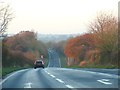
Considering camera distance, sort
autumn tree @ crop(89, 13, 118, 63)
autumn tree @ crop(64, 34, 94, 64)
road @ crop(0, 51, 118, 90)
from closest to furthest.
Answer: road @ crop(0, 51, 118, 90) < autumn tree @ crop(89, 13, 118, 63) < autumn tree @ crop(64, 34, 94, 64)

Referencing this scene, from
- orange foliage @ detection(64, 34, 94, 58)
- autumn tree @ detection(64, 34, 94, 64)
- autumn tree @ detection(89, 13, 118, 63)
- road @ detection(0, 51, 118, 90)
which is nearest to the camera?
road @ detection(0, 51, 118, 90)

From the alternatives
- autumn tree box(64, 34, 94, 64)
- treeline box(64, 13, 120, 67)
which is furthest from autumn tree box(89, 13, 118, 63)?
autumn tree box(64, 34, 94, 64)

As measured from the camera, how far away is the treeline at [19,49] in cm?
7153

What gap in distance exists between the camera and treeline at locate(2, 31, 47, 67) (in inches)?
2816

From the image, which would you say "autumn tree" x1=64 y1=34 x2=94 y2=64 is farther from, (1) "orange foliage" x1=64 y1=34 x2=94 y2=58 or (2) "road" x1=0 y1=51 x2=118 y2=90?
(2) "road" x1=0 y1=51 x2=118 y2=90

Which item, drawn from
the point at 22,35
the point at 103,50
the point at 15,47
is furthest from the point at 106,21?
the point at 22,35

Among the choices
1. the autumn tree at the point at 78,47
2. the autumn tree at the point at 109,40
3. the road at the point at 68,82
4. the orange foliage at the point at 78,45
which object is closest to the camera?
the road at the point at 68,82

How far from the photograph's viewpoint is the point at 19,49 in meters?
102

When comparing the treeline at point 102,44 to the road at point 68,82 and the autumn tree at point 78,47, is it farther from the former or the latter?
the road at point 68,82

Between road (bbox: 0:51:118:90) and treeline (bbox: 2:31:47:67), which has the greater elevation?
treeline (bbox: 2:31:47:67)

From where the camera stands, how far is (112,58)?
6762cm

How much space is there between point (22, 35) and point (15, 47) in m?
13.8

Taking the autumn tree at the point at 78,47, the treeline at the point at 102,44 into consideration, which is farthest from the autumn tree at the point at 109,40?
the autumn tree at the point at 78,47

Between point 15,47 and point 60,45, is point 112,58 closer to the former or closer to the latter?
point 15,47
